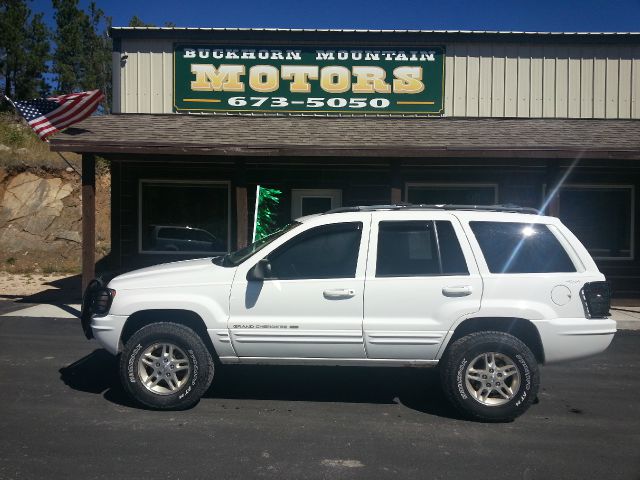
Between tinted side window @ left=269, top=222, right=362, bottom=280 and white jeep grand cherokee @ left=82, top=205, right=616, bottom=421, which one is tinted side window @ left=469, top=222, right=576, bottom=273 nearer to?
white jeep grand cherokee @ left=82, top=205, right=616, bottom=421

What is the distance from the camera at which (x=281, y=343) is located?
5.78 metres

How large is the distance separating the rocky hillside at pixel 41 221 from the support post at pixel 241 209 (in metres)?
9.64

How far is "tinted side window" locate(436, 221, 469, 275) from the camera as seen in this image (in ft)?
19.2

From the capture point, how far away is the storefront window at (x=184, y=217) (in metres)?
13.7

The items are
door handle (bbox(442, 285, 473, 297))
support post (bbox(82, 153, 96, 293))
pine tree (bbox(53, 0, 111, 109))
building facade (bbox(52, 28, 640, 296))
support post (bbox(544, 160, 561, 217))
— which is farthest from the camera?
pine tree (bbox(53, 0, 111, 109))

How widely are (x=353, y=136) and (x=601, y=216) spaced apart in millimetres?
5761

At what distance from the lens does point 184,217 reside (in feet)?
45.0

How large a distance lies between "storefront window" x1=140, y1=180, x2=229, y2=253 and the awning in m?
1.54

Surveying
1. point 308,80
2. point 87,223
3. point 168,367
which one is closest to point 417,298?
point 168,367

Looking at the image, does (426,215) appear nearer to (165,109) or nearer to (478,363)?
(478,363)

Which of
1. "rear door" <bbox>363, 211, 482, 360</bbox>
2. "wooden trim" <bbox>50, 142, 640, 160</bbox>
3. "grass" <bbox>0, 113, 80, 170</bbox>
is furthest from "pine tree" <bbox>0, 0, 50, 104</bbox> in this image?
"rear door" <bbox>363, 211, 482, 360</bbox>

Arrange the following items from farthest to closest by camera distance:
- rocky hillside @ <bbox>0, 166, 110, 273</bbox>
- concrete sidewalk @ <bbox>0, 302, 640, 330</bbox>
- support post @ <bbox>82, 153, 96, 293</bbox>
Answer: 1. rocky hillside @ <bbox>0, 166, 110, 273</bbox>
2. support post @ <bbox>82, 153, 96, 293</bbox>
3. concrete sidewalk @ <bbox>0, 302, 640, 330</bbox>

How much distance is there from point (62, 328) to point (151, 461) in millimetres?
5867

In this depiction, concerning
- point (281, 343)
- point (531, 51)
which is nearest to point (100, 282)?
point (281, 343)
